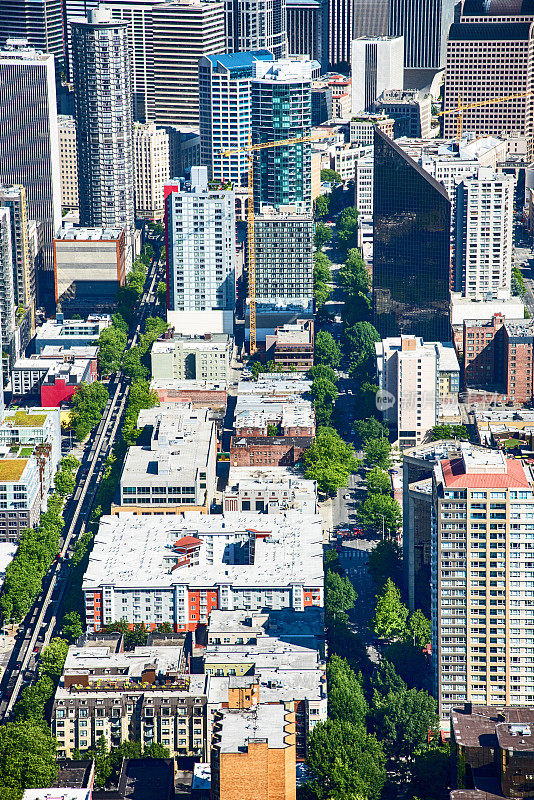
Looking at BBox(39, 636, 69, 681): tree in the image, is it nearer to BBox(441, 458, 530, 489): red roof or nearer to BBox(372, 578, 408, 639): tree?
Answer: BBox(372, 578, 408, 639): tree

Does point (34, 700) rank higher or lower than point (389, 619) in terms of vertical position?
lower

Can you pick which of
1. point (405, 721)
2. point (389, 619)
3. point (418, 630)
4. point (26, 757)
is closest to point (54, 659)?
point (26, 757)

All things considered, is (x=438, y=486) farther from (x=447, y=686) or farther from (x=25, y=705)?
(x=25, y=705)

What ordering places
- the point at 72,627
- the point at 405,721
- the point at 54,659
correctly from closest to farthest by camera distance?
the point at 405,721 → the point at 54,659 → the point at 72,627

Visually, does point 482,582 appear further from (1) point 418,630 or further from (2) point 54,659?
(2) point 54,659

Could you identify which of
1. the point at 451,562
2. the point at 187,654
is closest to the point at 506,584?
the point at 451,562

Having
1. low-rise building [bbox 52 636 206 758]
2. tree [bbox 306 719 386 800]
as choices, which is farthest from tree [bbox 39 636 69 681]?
tree [bbox 306 719 386 800]

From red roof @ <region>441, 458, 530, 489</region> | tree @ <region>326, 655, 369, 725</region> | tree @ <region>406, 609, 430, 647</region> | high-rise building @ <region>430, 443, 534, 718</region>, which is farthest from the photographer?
tree @ <region>406, 609, 430, 647</region>
